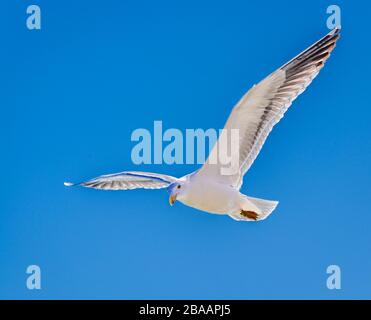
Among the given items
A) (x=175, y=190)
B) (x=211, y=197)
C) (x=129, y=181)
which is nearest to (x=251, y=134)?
(x=211, y=197)

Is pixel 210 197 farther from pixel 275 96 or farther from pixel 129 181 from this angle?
pixel 129 181

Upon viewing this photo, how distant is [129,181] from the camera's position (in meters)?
6.32

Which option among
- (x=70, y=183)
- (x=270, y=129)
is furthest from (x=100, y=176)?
(x=270, y=129)

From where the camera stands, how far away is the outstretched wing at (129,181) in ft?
18.7

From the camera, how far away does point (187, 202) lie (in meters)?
5.49

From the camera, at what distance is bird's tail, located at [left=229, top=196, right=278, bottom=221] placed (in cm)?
558

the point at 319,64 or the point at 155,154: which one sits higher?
the point at 319,64

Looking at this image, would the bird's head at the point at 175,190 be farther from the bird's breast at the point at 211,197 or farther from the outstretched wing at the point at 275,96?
the outstretched wing at the point at 275,96

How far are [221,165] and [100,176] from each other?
1.14 m

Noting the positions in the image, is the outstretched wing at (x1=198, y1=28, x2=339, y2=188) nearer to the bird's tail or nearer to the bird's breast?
the bird's breast

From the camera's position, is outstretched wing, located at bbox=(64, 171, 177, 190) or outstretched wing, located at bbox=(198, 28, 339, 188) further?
outstretched wing, located at bbox=(64, 171, 177, 190)

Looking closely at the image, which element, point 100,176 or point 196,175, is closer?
point 196,175

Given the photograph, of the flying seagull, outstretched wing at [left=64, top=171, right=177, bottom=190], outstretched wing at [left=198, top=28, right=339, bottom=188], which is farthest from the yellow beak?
outstretched wing at [left=198, top=28, right=339, bottom=188]

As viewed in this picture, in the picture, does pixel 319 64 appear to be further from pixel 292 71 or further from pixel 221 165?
pixel 221 165
